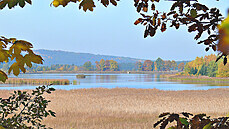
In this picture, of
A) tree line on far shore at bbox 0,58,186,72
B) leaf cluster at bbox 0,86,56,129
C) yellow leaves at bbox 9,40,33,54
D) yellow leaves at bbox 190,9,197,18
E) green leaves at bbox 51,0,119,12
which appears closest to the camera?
green leaves at bbox 51,0,119,12

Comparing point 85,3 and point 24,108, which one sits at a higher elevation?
point 85,3

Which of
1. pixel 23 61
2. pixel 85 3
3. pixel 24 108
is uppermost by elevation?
pixel 85 3

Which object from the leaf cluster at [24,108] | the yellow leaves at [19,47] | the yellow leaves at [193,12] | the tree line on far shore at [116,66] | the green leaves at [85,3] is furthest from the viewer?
the tree line on far shore at [116,66]

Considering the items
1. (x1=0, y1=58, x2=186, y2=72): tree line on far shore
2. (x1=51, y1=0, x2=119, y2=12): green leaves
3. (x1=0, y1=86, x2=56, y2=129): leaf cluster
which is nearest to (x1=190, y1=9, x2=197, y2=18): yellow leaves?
(x1=51, y1=0, x2=119, y2=12): green leaves

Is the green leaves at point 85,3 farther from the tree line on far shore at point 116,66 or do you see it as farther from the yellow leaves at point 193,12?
the tree line on far shore at point 116,66

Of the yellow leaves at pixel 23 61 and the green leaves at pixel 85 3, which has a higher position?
the green leaves at pixel 85 3

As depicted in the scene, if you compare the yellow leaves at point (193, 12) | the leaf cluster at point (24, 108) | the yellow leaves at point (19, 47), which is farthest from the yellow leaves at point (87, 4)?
the leaf cluster at point (24, 108)

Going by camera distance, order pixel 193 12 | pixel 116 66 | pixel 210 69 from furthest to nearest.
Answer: pixel 116 66 → pixel 210 69 → pixel 193 12

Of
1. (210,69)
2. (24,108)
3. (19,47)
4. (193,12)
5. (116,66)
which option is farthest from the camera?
(116,66)

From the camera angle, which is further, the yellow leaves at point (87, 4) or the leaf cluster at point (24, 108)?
the leaf cluster at point (24, 108)

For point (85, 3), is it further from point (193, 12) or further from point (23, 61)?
point (193, 12)

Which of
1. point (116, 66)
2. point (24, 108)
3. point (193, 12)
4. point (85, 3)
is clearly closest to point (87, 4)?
point (85, 3)

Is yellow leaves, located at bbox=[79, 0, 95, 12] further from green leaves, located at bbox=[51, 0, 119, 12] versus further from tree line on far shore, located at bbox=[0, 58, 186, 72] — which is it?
tree line on far shore, located at bbox=[0, 58, 186, 72]

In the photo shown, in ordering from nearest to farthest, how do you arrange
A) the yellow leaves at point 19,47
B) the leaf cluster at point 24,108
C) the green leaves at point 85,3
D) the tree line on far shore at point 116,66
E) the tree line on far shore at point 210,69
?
the green leaves at point 85,3 → the yellow leaves at point 19,47 → the leaf cluster at point 24,108 → the tree line on far shore at point 210,69 → the tree line on far shore at point 116,66
